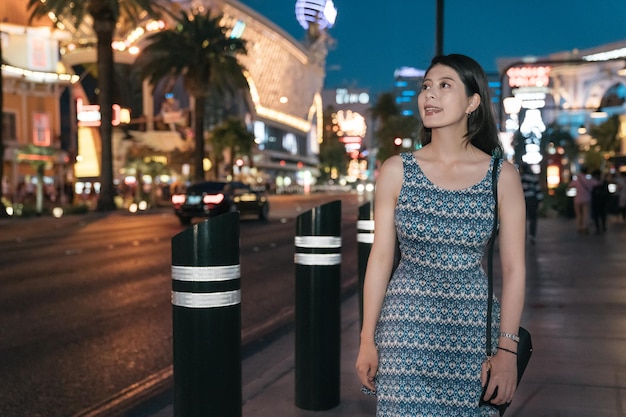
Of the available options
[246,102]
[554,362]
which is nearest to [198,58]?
[554,362]

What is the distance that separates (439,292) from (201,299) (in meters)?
1.09

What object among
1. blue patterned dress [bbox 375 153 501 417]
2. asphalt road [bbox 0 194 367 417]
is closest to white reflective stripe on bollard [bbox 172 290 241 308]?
blue patterned dress [bbox 375 153 501 417]

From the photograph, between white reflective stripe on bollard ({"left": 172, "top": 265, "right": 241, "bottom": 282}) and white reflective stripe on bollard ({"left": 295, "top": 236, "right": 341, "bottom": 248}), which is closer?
white reflective stripe on bollard ({"left": 172, "top": 265, "right": 241, "bottom": 282})

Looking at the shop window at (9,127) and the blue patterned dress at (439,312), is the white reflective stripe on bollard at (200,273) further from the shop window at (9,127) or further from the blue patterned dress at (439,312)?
the shop window at (9,127)

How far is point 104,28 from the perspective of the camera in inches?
1320

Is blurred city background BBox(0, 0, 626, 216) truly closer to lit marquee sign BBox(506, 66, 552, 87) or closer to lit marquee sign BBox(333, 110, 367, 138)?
lit marquee sign BBox(506, 66, 552, 87)

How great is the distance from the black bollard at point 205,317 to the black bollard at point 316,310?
164 cm

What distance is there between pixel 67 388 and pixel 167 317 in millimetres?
2931

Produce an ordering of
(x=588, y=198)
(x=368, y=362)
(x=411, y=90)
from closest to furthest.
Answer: (x=368, y=362)
(x=411, y=90)
(x=588, y=198)

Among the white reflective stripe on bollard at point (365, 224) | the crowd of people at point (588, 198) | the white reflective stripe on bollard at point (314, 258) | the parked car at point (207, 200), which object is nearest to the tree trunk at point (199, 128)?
the parked car at point (207, 200)

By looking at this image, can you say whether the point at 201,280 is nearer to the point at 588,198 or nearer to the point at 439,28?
the point at 439,28

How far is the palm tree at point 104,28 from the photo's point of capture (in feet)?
108

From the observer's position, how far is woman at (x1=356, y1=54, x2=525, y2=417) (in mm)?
2523

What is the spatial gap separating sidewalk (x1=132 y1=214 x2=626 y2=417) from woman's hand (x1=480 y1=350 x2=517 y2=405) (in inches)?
93.7
